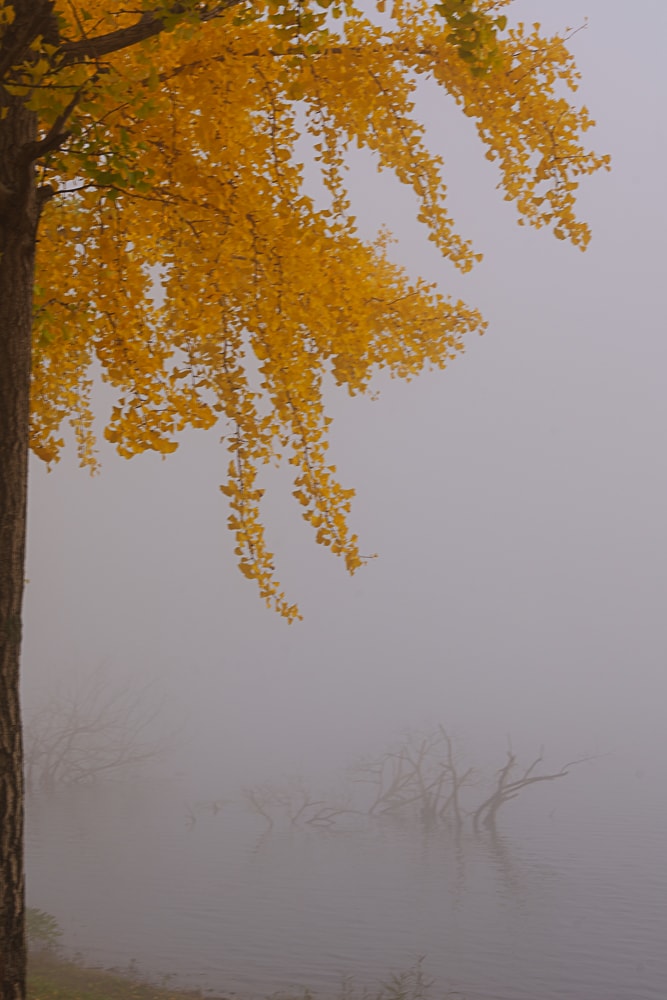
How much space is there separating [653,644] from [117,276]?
204 feet

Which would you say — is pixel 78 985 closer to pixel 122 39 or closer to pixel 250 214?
pixel 250 214

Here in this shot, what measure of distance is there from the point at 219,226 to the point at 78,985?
735 cm

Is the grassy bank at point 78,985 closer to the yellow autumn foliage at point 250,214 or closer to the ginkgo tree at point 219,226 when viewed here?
the ginkgo tree at point 219,226

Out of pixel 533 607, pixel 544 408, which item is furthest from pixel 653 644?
pixel 544 408

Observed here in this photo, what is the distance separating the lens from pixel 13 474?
11.3ft

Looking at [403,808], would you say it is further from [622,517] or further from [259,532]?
[622,517]

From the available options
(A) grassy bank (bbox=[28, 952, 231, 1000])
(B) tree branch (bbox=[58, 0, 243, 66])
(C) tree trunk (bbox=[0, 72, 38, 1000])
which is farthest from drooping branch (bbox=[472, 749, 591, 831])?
(B) tree branch (bbox=[58, 0, 243, 66])

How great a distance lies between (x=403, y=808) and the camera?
76.6ft

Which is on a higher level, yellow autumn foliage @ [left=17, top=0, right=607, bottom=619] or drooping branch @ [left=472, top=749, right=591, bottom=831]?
yellow autumn foliage @ [left=17, top=0, right=607, bottom=619]

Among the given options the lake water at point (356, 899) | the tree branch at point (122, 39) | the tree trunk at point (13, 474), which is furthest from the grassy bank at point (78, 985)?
the tree branch at point (122, 39)

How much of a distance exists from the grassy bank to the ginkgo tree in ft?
15.4

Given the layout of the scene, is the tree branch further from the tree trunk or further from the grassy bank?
the grassy bank

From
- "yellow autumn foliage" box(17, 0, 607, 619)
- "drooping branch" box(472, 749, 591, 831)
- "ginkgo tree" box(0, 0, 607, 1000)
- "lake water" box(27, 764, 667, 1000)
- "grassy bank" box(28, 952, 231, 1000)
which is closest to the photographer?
"ginkgo tree" box(0, 0, 607, 1000)

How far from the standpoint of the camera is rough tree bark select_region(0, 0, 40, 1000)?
10.8ft
